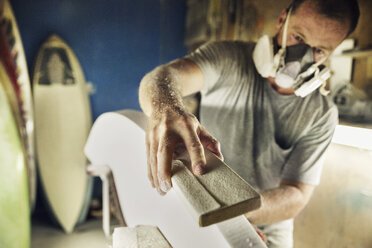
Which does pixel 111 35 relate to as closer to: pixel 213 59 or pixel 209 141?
pixel 213 59

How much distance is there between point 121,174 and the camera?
80cm

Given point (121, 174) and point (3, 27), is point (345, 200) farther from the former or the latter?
point (3, 27)

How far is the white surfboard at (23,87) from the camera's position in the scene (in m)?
1.60

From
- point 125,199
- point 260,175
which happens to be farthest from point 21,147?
point 260,175

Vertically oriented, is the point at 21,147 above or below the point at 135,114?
below

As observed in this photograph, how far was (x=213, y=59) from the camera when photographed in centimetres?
88

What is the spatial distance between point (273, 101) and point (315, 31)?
22 centimetres

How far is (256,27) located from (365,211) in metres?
0.63

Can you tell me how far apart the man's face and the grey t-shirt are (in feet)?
0.43

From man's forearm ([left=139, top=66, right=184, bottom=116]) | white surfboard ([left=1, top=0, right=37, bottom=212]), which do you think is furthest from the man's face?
white surfboard ([left=1, top=0, right=37, bottom=212])

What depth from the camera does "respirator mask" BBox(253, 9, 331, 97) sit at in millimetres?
696

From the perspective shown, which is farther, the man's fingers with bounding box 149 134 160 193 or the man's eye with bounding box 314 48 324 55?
the man's eye with bounding box 314 48 324 55

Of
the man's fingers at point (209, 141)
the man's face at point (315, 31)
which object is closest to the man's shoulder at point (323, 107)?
the man's face at point (315, 31)

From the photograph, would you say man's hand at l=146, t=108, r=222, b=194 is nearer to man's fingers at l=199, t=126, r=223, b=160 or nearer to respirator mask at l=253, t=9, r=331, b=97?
man's fingers at l=199, t=126, r=223, b=160
